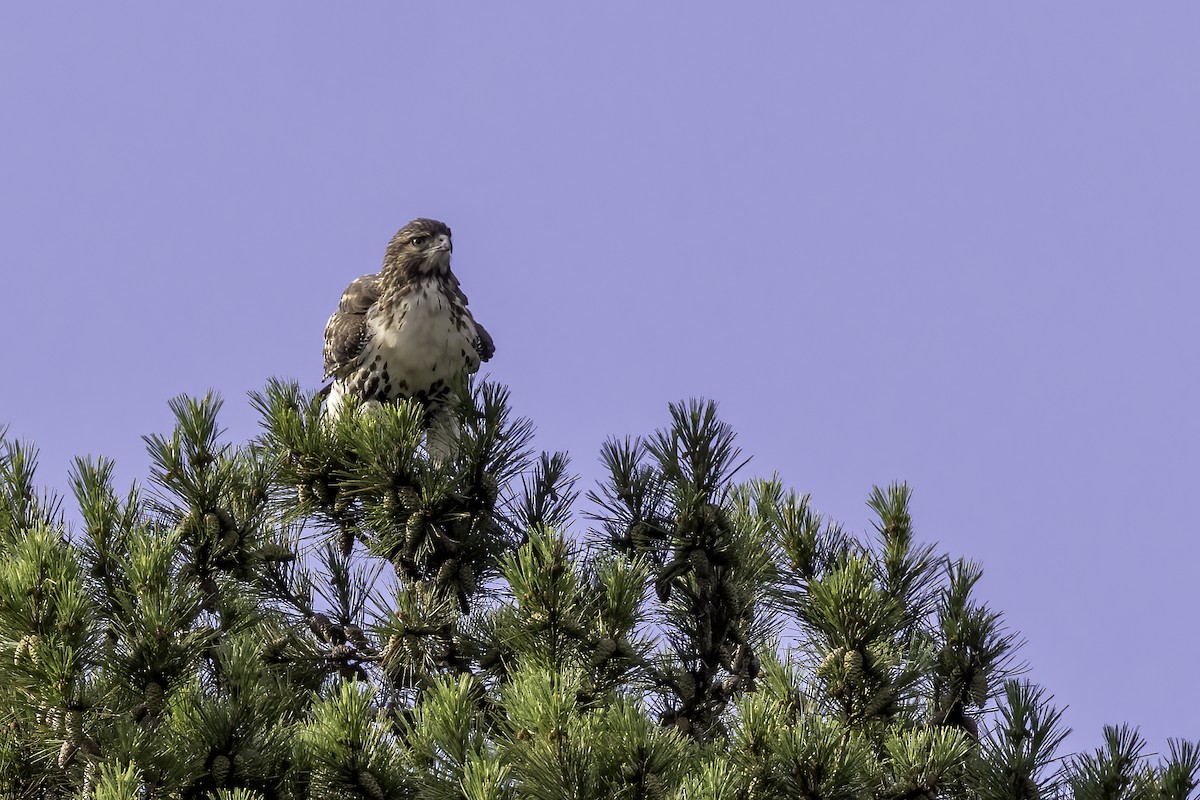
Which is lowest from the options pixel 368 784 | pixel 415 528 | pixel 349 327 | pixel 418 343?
pixel 368 784

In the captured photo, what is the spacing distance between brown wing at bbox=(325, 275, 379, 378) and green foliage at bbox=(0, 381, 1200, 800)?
1.77 metres

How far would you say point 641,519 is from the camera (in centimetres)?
558

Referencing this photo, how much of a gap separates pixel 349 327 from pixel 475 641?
319 centimetres

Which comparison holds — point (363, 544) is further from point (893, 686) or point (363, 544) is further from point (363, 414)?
point (893, 686)

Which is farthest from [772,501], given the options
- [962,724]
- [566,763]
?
[566,763]

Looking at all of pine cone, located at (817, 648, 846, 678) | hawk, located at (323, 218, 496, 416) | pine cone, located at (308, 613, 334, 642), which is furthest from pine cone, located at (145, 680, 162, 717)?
hawk, located at (323, 218, 496, 416)

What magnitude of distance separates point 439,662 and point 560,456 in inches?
36.2

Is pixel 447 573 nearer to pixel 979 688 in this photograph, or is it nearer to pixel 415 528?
pixel 415 528

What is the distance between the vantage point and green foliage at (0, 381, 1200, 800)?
4414mm

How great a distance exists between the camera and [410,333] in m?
7.91

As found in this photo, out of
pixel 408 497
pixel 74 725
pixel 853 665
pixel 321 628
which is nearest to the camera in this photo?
pixel 74 725

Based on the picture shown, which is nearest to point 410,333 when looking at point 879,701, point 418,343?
point 418,343

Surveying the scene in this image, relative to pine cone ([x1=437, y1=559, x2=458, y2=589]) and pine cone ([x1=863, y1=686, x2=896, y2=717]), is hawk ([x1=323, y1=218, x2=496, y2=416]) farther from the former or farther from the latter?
pine cone ([x1=863, y1=686, x2=896, y2=717])

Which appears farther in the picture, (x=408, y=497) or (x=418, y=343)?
(x=418, y=343)
